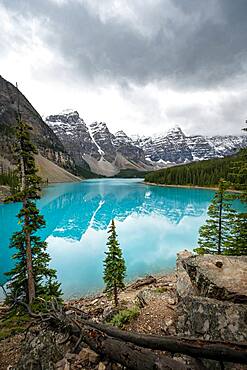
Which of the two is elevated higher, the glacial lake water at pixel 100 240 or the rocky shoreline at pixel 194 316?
the rocky shoreline at pixel 194 316

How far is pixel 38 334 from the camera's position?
20.4 ft

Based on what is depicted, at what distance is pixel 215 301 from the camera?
5.41m

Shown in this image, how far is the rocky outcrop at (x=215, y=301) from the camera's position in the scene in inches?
190

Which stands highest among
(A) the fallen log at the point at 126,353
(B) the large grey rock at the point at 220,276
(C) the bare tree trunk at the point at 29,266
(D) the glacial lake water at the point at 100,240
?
(B) the large grey rock at the point at 220,276

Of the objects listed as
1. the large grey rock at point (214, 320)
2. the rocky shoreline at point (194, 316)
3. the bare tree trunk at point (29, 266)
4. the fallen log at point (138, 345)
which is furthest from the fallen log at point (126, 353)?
the bare tree trunk at point (29, 266)

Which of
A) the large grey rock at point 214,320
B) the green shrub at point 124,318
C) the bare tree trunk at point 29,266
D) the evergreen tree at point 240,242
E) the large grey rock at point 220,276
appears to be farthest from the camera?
the evergreen tree at point 240,242

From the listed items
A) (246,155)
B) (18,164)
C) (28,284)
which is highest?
(246,155)

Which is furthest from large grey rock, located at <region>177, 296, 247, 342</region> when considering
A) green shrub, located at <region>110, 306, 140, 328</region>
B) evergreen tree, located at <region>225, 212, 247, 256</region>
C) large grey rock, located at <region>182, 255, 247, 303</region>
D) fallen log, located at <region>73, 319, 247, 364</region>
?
evergreen tree, located at <region>225, 212, 247, 256</region>

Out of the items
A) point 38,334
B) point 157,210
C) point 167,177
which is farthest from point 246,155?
point 167,177

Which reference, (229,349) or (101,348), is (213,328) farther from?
(101,348)

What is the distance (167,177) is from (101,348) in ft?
489

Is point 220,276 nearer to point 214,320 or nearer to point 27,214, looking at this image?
point 214,320

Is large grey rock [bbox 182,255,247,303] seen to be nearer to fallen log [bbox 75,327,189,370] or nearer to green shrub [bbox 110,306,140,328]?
fallen log [bbox 75,327,189,370]

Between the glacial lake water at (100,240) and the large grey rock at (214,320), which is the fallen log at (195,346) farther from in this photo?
the glacial lake water at (100,240)
